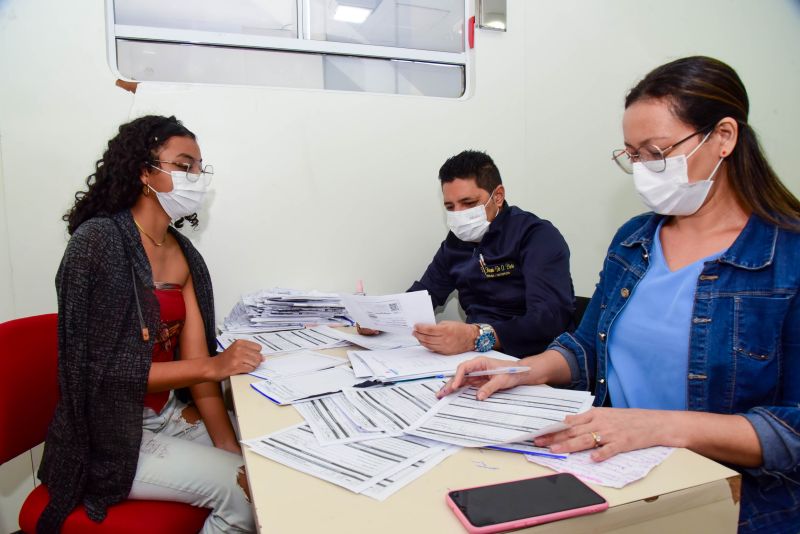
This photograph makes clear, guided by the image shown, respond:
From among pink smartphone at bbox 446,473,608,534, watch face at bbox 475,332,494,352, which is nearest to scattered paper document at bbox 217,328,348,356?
watch face at bbox 475,332,494,352

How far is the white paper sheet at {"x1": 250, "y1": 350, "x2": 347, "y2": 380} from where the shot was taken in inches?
46.3

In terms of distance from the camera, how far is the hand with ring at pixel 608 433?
2.40 ft

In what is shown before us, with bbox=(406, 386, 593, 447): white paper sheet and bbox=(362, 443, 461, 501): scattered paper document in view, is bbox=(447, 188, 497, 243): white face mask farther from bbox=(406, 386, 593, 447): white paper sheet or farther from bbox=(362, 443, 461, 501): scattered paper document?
bbox=(362, 443, 461, 501): scattered paper document

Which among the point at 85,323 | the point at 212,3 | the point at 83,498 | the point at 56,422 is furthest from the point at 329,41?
the point at 83,498

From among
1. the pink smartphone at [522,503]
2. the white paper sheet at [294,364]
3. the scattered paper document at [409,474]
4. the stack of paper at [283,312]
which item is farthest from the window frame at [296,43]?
the pink smartphone at [522,503]

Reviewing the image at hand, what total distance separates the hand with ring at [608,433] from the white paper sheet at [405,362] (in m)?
0.37

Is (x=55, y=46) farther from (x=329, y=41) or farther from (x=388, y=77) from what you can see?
(x=388, y=77)

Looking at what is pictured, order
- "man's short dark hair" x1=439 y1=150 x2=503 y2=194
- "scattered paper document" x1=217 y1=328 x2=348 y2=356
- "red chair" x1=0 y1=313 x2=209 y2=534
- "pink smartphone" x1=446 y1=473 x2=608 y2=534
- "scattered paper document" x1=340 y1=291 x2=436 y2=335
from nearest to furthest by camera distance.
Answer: "pink smartphone" x1=446 y1=473 x2=608 y2=534
"red chair" x1=0 y1=313 x2=209 y2=534
"scattered paper document" x1=340 y1=291 x2=436 y2=335
"scattered paper document" x1=217 y1=328 x2=348 y2=356
"man's short dark hair" x1=439 y1=150 x2=503 y2=194

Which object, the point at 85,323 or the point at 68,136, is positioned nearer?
the point at 85,323

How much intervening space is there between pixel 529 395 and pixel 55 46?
6.23ft

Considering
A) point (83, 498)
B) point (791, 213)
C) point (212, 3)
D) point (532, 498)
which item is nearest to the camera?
point (532, 498)

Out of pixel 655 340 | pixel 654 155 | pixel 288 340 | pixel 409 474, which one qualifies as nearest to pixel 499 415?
pixel 409 474

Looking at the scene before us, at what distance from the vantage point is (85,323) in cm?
114

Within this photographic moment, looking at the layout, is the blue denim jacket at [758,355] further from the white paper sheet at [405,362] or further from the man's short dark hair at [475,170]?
the man's short dark hair at [475,170]
